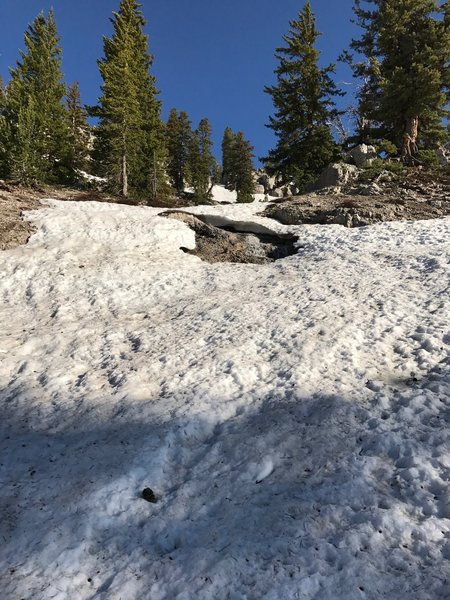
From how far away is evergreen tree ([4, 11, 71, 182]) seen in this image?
2722cm

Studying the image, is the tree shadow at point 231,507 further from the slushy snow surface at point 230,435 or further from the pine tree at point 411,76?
the pine tree at point 411,76

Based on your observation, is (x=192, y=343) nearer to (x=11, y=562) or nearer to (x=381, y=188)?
(x=11, y=562)

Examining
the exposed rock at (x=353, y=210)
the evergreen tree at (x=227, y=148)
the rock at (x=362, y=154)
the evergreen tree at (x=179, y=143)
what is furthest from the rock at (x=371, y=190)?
the evergreen tree at (x=227, y=148)

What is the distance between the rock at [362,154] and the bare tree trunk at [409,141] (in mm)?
2243

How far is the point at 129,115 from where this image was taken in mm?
31344

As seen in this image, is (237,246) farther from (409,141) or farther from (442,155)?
(442,155)

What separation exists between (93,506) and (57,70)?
40.1 metres

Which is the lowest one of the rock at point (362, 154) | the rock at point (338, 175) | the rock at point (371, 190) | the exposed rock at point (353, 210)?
the exposed rock at point (353, 210)

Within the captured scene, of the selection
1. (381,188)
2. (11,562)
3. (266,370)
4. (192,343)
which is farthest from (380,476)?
(381,188)

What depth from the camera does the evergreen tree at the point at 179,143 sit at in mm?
61388

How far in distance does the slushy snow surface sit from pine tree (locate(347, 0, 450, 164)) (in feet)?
65.0

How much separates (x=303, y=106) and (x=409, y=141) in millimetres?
8905

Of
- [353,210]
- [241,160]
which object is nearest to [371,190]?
[353,210]

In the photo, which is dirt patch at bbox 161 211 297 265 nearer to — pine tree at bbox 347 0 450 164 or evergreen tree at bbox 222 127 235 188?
pine tree at bbox 347 0 450 164
